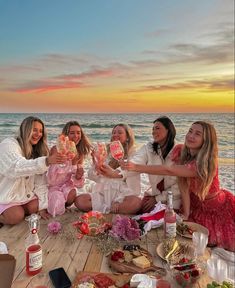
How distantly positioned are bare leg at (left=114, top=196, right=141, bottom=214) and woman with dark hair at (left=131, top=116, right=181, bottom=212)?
80 mm

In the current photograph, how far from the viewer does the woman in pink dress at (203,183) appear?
2.48 meters

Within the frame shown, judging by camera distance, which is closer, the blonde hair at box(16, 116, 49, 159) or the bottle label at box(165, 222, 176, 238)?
the bottle label at box(165, 222, 176, 238)

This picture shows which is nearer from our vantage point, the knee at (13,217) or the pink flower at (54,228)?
the pink flower at (54,228)

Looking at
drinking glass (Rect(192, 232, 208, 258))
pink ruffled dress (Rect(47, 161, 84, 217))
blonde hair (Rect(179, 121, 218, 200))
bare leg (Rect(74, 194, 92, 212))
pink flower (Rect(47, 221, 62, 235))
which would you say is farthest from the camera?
bare leg (Rect(74, 194, 92, 212))

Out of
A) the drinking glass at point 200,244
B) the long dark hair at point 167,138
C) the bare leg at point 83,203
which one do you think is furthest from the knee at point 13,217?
the drinking glass at point 200,244

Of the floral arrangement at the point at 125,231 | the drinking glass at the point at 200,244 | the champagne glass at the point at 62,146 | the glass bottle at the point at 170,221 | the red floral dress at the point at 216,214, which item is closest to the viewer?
the drinking glass at the point at 200,244

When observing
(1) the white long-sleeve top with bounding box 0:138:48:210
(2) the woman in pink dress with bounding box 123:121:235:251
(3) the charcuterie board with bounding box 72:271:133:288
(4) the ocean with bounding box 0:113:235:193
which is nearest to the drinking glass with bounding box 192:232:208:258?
(3) the charcuterie board with bounding box 72:271:133:288

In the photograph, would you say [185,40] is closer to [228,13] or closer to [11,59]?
[228,13]

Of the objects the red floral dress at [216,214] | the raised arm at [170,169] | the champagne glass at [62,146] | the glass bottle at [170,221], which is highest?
the champagne glass at [62,146]

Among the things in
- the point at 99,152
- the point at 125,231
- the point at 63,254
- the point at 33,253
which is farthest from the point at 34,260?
the point at 99,152

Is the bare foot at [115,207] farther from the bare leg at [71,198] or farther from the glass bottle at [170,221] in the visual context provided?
the glass bottle at [170,221]

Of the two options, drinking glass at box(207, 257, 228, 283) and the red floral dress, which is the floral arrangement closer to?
drinking glass at box(207, 257, 228, 283)

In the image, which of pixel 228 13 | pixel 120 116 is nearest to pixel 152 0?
pixel 228 13

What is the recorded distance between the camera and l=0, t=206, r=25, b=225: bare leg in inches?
100.0
